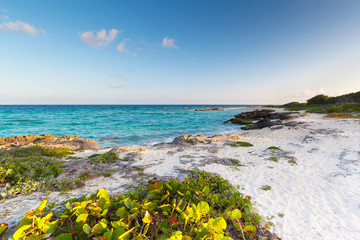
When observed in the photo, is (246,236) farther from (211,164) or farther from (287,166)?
(287,166)

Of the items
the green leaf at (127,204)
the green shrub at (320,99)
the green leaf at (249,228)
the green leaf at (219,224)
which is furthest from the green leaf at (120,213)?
the green shrub at (320,99)

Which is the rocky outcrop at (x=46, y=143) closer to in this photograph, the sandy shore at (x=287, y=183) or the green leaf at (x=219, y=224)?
the sandy shore at (x=287, y=183)

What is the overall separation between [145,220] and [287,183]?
17.7 feet

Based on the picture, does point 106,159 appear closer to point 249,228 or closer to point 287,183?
point 249,228

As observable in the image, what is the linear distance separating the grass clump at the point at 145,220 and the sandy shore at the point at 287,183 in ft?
3.55

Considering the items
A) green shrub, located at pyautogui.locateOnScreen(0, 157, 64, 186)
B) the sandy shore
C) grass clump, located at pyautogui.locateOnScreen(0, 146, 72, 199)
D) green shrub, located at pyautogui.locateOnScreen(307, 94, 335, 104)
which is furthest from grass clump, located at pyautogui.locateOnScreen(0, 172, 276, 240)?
green shrub, located at pyautogui.locateOnScreen(307, 94, 335, 104)

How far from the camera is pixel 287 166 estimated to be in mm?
6723

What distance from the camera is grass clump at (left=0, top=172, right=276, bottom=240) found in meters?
2.12

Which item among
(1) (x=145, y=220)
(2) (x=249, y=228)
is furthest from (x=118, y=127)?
(2) (x=249, y=228)

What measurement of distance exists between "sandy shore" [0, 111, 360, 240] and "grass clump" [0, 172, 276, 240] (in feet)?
3.55

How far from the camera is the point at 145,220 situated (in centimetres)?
228

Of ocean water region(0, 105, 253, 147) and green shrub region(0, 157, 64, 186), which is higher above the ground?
green shrub region(0, 157, 64, 186)

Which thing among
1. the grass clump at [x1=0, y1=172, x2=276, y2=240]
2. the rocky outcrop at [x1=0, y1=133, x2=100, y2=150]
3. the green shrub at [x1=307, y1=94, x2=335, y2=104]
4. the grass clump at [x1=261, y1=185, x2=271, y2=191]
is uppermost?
the green shrub at [x1=307, y1=94, x2=335, y2=104]

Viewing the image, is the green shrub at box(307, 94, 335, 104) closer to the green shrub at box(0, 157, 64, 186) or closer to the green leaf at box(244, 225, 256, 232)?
the green leaf at box(244, 225, 256, 232)
